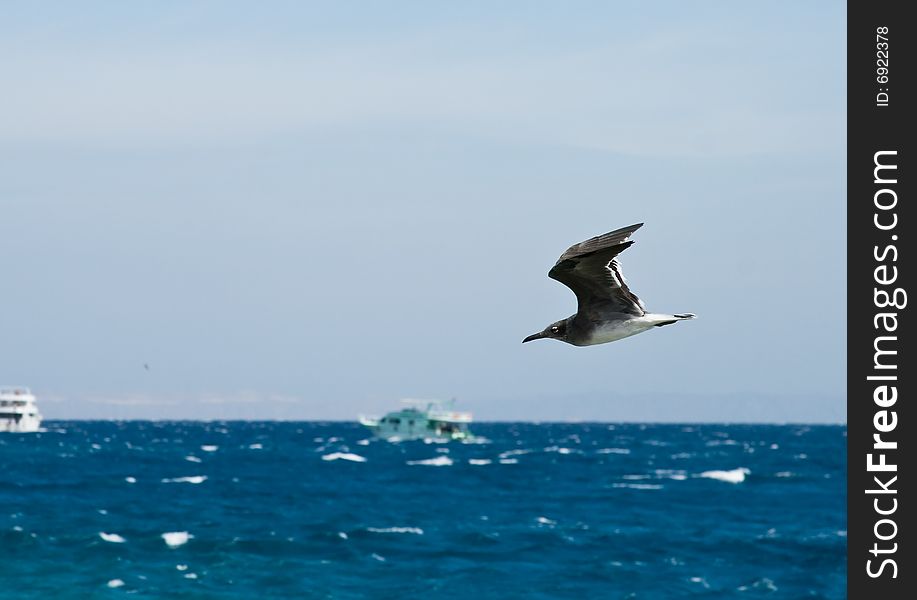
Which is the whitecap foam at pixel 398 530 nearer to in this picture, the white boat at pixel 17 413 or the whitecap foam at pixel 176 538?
the whitecap foam at pixel 176 538

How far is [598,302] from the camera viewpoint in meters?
13.3

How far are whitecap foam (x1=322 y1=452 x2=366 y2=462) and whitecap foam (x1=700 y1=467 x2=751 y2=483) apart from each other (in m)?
32.4

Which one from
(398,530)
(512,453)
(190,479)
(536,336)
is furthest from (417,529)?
(512,453)

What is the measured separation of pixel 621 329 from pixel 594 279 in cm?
53

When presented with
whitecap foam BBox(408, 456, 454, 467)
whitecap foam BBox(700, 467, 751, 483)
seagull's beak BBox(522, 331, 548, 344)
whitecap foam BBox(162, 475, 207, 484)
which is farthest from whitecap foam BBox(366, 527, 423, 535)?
seagull's beak BBox(522, 331, 548, 344)

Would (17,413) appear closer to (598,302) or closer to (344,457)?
(344,457)

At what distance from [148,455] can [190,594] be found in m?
87.2

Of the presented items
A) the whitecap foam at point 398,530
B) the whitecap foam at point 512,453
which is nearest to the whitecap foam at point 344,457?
the whitecap foam at point 512,453

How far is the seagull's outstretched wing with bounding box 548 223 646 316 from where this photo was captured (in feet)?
40.3

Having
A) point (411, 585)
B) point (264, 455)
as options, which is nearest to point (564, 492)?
point (411, 585)

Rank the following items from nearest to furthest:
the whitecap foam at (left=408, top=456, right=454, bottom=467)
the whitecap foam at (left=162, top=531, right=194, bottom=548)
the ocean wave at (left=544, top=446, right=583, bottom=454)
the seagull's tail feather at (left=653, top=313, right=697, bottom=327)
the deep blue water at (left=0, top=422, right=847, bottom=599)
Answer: the seagull's tail feather at (left=653, top=313, right=697, bottom=327) < the deep blue water at (left=0, top=422, right=847, bottom=599) < the whitecap foam at (left=162, top=531, right=194, bottom=548) < the whitecap foam at (left=408, top=456, right=454, bottom=467) < the ocean wave at (left=544, top=446, right=583, bottom=454)

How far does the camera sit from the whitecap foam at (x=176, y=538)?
61094 mm

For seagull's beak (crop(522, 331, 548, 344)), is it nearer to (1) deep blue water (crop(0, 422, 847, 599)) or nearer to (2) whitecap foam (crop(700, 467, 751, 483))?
(1) deep blue water (crop(0, 422, 847, 599))

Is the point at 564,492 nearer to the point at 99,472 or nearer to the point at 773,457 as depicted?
the point at 99,472
